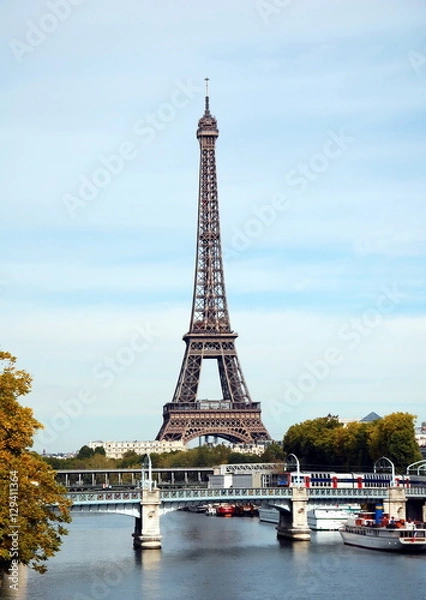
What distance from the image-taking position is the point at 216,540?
299 feet

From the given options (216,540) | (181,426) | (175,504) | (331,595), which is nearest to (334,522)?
(216,540)

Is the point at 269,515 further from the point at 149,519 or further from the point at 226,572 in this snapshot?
the point at 226,572

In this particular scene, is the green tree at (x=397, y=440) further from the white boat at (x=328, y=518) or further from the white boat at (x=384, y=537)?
the white boat at (x=384, y=537)

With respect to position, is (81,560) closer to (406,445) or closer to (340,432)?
(406,445)

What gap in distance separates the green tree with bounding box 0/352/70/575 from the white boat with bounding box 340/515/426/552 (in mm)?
29616

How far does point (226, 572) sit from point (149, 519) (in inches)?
551

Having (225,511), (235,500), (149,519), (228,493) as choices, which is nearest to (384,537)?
(235,500)

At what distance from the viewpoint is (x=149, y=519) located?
3253 inches

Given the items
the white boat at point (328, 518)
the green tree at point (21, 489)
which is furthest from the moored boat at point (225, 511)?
the green tree at point (21, 489)

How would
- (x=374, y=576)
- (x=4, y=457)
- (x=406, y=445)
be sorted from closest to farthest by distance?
(x=4, y=457) < (x=374, y=576) < (x=406, y=445)

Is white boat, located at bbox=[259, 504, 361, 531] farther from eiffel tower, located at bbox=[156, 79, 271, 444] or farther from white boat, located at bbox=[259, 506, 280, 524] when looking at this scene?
eiffel tower, located at bbox=[156, 79, 271, 444]

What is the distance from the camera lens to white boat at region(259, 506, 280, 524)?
110762mm

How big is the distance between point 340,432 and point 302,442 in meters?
7.05

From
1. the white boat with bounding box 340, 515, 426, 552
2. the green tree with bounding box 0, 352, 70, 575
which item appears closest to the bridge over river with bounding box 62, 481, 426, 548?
the white boat with bounding box 340, 515, 426, 552
